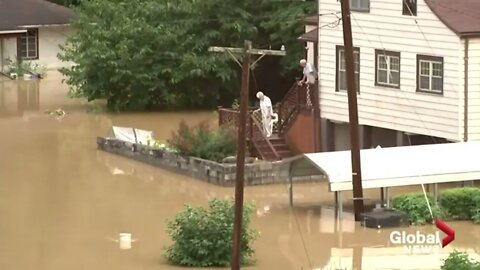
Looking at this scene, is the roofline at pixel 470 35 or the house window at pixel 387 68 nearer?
the roofline at pixel 470 35

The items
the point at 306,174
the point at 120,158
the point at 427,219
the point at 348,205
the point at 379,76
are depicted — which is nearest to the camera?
the point at 427,219

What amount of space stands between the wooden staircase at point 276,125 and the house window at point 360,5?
2683 millimetres

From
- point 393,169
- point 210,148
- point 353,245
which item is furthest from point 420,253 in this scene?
point 210,148

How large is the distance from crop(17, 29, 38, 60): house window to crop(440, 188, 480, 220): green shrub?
126ft

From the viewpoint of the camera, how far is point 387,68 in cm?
3978

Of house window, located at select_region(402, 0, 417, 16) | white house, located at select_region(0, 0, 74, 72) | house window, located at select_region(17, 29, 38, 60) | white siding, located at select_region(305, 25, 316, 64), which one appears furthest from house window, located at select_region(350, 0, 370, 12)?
house window, located at select_region(17, 29, 38, 60)

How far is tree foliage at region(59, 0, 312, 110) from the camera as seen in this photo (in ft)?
170

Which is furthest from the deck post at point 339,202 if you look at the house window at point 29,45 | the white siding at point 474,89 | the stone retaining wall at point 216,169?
the house window at point 29,45

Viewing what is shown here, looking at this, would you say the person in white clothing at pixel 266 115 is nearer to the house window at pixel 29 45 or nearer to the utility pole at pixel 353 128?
the utility pole at pixel 353 128

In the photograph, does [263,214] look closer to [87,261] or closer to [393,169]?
[393,169]

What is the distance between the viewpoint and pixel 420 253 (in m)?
29.7

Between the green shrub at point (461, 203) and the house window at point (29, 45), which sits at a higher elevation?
the house window at point (29, 45)

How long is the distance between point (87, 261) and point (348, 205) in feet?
25.9

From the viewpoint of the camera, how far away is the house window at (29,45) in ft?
225
